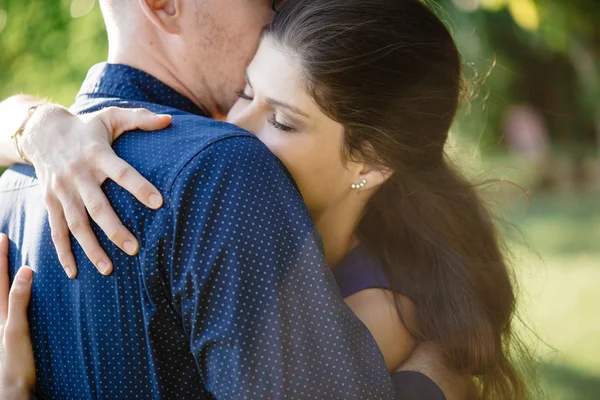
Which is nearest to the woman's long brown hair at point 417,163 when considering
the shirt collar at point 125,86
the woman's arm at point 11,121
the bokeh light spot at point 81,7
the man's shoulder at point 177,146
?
the shirt collar at point 125,86

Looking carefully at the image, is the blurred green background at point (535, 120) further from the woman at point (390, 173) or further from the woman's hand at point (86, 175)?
the woman's hand at point (86, 175)

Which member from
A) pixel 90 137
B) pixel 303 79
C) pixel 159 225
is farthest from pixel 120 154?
pixel 303 79

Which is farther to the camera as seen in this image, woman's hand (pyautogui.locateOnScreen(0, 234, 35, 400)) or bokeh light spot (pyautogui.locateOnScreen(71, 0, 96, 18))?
bokeh light spot (pyautogui.locateOnScreen(71, 0, 96, 18))

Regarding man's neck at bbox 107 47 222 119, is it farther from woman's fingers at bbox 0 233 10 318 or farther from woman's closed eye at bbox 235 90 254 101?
woman's fingers at bbox 0 233 10 318

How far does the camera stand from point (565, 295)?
24.6 ft

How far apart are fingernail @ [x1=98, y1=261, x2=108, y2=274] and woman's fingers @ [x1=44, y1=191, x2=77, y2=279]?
3.6 inches

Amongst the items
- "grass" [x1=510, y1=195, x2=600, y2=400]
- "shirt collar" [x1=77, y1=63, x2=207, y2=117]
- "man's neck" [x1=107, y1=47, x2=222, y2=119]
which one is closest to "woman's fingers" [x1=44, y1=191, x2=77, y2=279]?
"shirt collar" [x1=77, y1=63, x2=207, y2=117]

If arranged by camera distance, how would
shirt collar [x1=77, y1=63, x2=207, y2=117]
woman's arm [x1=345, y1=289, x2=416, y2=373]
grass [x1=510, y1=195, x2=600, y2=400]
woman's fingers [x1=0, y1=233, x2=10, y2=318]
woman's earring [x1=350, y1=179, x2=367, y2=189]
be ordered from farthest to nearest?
grass [x1=510, y1=195, x2=600, y2=400] < woman's earring [x1=350, y1=179, x2=367, y2=189] < woman's arm [x1=345, y1=289, x2=416, y2=373] < shirt collar [x1=77, y1=63, x2=207, y2=117] < woman's fingers [x1=0, y1=233, x2=10, y2=318]

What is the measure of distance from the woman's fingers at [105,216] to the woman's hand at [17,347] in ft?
0.86

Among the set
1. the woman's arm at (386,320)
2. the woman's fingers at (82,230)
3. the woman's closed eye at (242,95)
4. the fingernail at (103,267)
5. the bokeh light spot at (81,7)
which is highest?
the woman's closed eye at (242,95)

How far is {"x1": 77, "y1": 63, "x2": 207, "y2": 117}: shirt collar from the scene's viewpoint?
6.51 feet

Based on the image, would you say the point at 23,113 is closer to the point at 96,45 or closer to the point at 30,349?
the point at 30,349

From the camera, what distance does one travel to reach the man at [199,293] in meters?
1.50

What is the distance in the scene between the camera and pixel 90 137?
5.73 ft
